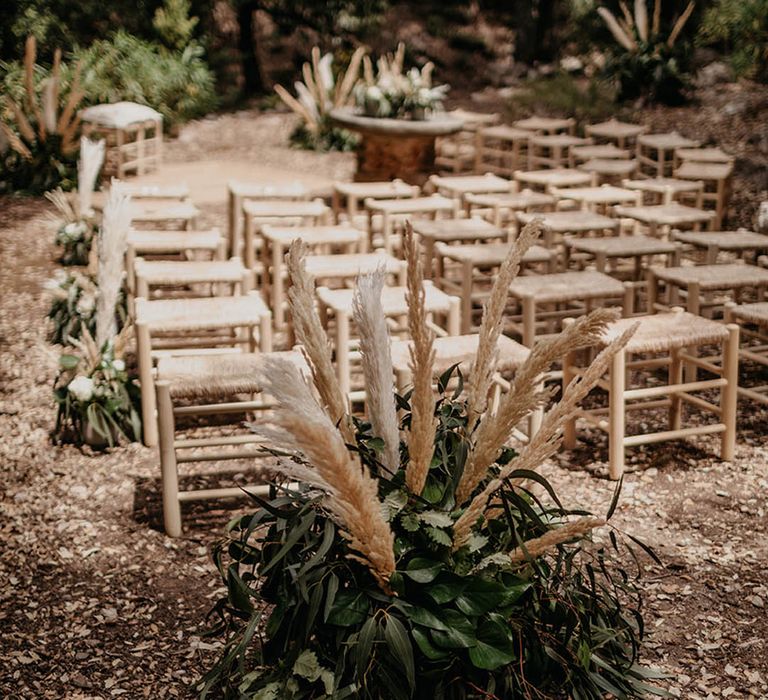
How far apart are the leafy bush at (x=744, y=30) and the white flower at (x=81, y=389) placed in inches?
328

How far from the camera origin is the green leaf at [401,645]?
1.79 metres

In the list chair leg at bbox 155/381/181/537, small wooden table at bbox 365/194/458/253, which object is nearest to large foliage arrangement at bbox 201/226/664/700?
chair leg at bbox 155/381/181/537

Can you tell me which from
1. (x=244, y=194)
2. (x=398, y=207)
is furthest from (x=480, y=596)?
(x=244, y=194)

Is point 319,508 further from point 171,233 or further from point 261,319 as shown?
point 171,233

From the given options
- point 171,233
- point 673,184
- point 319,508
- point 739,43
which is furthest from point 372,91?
point 319,508

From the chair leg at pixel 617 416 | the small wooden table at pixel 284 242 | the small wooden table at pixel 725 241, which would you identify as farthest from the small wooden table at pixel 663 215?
the chair leg at pixel 617 416

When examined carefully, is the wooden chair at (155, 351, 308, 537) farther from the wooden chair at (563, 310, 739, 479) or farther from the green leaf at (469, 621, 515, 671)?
the green leaf at (469, 621, 515, 671)

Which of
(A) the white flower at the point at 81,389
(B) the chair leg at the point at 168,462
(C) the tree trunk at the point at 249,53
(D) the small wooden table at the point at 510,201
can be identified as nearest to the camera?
(B) the chair leg at the point at 168,462

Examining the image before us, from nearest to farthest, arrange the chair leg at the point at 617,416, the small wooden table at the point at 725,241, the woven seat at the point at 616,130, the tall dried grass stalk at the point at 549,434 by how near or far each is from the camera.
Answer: the tall dried grass stalk at the point at 549,434
the chair leg at the point at 617,416
the small wooden table at the point at 725,241
the woven seat at the point at 616,130

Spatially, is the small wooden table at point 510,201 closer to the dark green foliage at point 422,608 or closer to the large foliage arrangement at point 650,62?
the dark green foliage at point 422,608

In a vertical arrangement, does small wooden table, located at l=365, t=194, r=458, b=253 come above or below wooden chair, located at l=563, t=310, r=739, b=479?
above

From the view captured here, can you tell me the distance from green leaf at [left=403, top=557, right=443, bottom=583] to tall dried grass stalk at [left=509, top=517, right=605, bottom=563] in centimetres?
15

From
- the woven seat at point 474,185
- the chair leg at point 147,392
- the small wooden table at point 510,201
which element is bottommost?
the chair leg at point 147,392

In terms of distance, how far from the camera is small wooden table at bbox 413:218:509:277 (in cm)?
536
